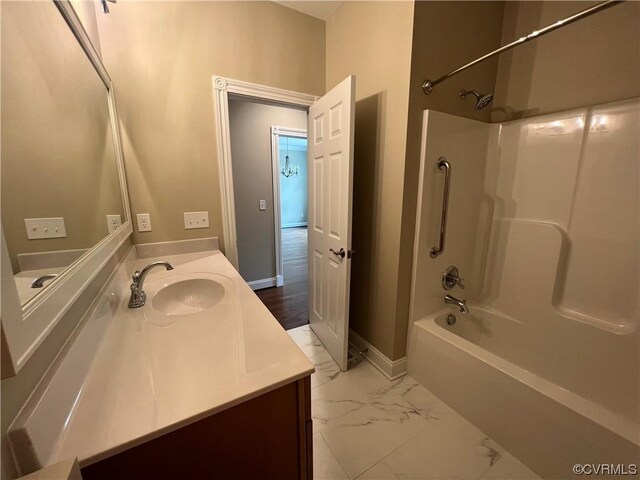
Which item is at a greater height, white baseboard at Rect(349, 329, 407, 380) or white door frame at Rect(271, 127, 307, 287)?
white door frame at Rect(271, 127, 307, 287)

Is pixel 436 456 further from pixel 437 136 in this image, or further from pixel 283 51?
pixel 283 51

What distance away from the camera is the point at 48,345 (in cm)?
50

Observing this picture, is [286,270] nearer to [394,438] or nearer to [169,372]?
[394,438]

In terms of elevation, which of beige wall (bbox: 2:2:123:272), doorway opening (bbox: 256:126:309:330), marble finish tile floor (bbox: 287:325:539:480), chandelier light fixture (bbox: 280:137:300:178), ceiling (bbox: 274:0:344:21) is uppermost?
ceiling (bbox: 274:0:344:21)

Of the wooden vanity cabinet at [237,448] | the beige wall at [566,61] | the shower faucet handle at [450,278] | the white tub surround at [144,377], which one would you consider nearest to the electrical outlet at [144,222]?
the white tub surround at [144,377]

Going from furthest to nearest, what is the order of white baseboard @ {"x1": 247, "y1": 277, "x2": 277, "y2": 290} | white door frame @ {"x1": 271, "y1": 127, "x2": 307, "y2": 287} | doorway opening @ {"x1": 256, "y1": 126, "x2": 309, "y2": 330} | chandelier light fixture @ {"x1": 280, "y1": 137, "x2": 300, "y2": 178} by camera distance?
chandelier light fixture @ {"x1": 280, "y1": 137, "x2": 300, "y2": 178}, white baseboard @ {"x1": 247, "y1": 277, "x2": 277, "y2": 290}, white door frame @ {"x1": 271, "y1": 127, "x2": 307, "y2": 287}, doorway opening @ {"x1": 256, "y1": 126, "x2": 309, "y2": 330}

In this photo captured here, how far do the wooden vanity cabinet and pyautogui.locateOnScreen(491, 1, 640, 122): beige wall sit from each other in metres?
2.03

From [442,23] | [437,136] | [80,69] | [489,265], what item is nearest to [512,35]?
[442,23]

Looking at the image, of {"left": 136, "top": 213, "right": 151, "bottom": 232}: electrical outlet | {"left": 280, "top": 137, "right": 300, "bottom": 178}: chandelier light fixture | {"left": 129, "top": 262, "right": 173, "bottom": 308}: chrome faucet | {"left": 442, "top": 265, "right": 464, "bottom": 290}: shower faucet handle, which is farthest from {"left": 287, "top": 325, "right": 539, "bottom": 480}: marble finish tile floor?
{"left": 280, "top": 137, "right": 300, "bottom": 178}: chandelier light fixture

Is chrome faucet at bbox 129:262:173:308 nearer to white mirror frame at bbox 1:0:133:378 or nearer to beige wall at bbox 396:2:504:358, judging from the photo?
white mirror frame at bbox 1:0:133:378

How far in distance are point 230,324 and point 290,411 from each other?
13.2 inches

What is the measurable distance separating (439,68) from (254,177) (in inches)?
83.0

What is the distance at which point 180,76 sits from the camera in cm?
154
